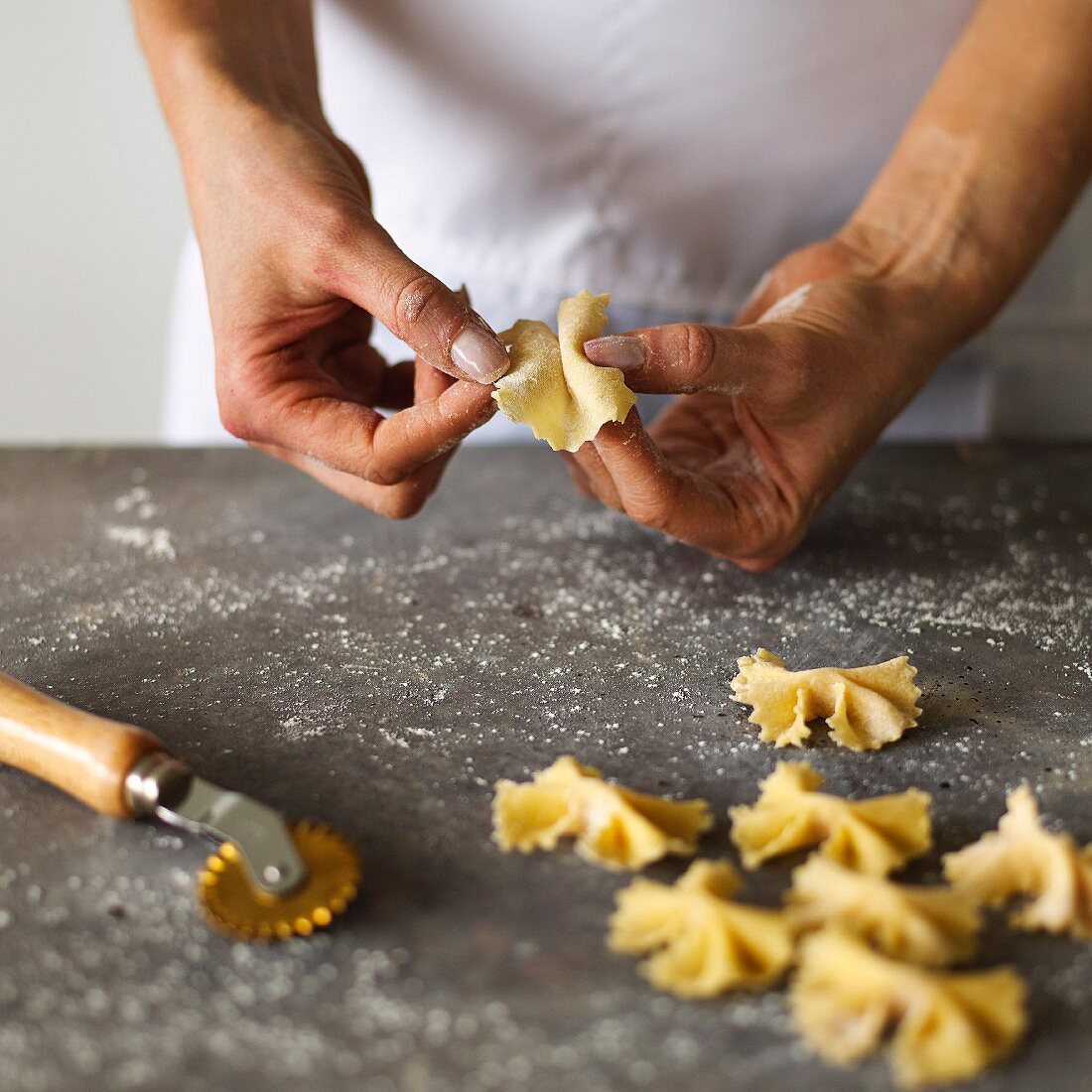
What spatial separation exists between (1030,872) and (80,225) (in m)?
2.83

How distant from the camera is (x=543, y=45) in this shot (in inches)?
61.0

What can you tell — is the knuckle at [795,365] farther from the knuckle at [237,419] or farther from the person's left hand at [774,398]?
the knuckle at [237,419]

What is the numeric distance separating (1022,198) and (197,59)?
3.28 ft

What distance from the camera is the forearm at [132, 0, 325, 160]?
1229 mm

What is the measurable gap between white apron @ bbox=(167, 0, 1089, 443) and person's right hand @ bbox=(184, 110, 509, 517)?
0.40 meters

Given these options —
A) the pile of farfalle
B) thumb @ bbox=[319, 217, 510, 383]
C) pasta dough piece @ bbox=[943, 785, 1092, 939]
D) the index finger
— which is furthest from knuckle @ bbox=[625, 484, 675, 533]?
pasta dough piece @ bbox=[943, 785, 1092, 939]

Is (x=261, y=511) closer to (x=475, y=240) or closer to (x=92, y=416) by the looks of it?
(x=475, y=240)

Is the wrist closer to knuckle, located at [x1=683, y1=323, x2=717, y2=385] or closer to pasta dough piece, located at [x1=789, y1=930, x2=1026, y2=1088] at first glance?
knuckle, located at [x1=683, y1=323, x2=717, y2=385]

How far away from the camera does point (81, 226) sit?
115 inches

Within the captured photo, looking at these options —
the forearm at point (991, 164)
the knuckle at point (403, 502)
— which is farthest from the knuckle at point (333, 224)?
the forearm at point (991, 164)

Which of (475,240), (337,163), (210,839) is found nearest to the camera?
(210,839)

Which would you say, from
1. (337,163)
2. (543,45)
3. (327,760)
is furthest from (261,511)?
(543,45)

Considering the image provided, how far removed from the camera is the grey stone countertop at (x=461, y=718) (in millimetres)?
672

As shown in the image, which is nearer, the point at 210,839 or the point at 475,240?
the point at 210,839
